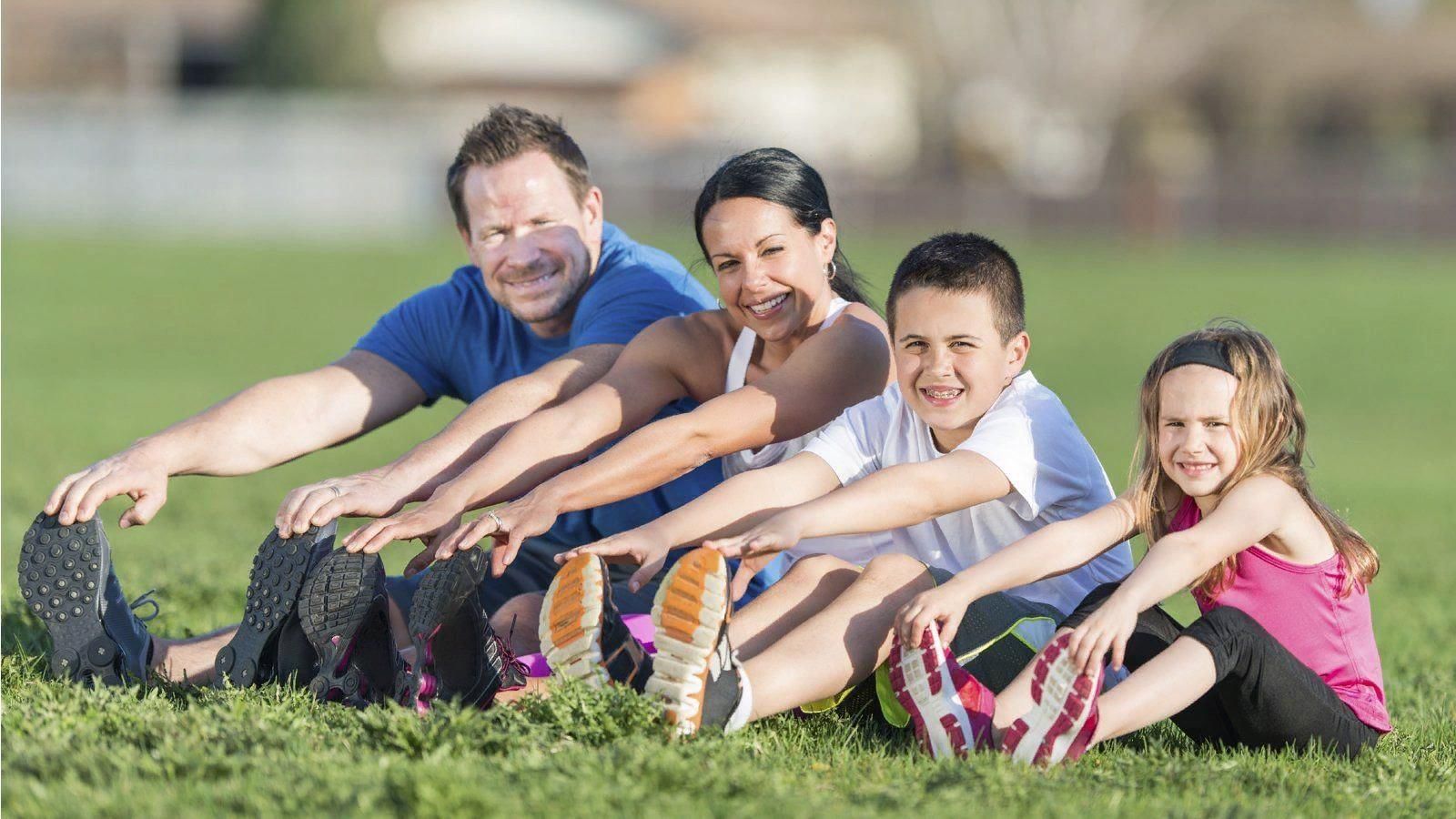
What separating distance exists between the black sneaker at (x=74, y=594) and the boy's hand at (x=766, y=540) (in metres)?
1.50

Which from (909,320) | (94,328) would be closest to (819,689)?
(909,320)

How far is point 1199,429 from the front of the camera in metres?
3.85

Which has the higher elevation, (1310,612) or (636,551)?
(636,551)

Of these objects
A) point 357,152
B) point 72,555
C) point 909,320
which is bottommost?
point 72,555

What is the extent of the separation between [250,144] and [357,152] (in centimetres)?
232

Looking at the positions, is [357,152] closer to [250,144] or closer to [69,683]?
[250,144]

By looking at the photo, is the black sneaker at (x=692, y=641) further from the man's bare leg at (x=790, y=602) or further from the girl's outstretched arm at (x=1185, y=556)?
the girl's outstretched arm at (x=1185, y=556)

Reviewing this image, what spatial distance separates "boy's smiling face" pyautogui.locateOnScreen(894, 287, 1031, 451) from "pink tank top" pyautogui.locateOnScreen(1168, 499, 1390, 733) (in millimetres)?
584

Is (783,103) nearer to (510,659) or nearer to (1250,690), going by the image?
(510,659)

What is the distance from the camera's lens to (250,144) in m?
36.5

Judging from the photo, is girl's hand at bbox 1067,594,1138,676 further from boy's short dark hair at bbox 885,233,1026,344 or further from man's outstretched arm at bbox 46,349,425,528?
man's outstretched arm at bbox 46,349,425,528

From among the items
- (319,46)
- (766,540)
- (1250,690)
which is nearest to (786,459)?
(766,540)

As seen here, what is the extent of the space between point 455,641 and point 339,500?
19.2 inches

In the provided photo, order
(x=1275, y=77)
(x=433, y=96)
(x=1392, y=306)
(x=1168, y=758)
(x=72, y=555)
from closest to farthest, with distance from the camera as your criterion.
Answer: (x=1168, y=758) < (x=72, y=555) < (x=1392, y=306) < (x=433, y=96) < (x=1275, y=77)
